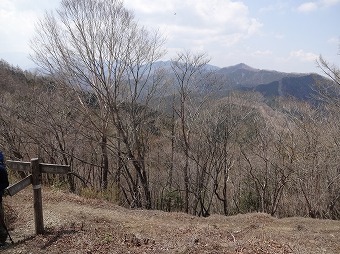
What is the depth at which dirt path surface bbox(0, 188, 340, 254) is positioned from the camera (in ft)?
18.2

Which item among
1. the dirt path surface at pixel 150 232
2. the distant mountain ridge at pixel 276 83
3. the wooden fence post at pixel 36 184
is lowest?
the dirt path surface at pixel 150 232

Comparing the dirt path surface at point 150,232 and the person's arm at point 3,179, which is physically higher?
the person's arm at point 3,179

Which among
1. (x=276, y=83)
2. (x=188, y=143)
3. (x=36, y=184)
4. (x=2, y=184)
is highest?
(x=276, y=83)

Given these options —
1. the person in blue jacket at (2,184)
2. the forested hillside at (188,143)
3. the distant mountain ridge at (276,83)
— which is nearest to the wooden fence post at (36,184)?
the person in blue jacket at (2,184)

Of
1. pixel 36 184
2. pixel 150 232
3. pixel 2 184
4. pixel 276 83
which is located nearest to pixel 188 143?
pixel 150 232

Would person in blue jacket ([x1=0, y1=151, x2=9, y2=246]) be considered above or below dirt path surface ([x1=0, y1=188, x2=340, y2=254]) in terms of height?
above

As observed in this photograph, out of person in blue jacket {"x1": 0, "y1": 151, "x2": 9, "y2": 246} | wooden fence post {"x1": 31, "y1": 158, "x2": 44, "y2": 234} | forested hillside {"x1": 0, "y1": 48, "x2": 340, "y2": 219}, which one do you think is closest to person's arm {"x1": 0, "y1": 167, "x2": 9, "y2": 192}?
person in blue jacket {"x1": 0, "y1": 151, "x2": 9, "y2": 246}

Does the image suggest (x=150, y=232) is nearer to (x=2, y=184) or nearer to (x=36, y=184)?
(x=36, y=184)

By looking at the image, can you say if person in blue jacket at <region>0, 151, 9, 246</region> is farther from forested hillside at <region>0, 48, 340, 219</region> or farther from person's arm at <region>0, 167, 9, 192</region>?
forested hillside at <region>0, 48, 340, 219</region>

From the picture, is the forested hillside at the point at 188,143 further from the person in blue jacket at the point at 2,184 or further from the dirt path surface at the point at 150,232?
the person in blue jacket at the point at 2,184

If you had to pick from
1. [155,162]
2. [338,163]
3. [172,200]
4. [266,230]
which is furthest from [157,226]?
[155,162]

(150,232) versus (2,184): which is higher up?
(2,184)

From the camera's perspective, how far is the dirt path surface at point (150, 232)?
5559 millimetres

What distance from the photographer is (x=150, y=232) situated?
21.9 ft
